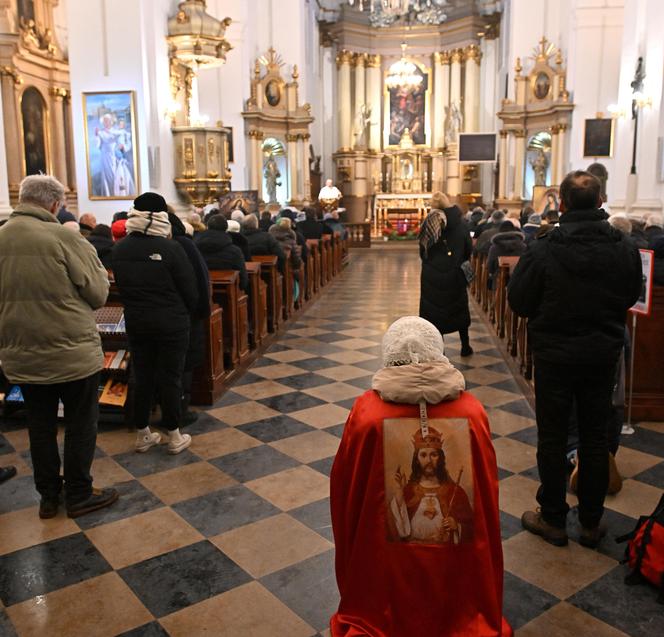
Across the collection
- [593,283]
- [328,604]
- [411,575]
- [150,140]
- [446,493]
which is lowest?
[328,604]

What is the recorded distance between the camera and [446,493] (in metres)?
2.41

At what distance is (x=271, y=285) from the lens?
28.5 feet

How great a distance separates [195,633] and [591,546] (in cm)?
193

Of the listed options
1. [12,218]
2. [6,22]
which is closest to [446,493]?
[12,218]

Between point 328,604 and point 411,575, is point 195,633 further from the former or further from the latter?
point 411,575

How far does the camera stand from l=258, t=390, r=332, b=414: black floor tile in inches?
226

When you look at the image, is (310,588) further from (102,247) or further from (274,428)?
(102,247)

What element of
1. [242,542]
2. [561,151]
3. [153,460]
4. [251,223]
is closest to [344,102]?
[561,151]

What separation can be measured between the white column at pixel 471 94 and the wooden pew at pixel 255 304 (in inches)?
762

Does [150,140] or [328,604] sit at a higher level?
[150,140]

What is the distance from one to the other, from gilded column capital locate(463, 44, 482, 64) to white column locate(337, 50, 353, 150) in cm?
420

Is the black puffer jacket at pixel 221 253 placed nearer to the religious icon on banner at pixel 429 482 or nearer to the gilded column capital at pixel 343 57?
the religious icon on banner at pixel 429 482

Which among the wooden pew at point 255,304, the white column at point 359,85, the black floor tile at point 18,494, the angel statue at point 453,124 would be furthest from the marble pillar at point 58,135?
the angel statue at point 453,124

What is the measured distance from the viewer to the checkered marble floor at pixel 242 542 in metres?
2.91
